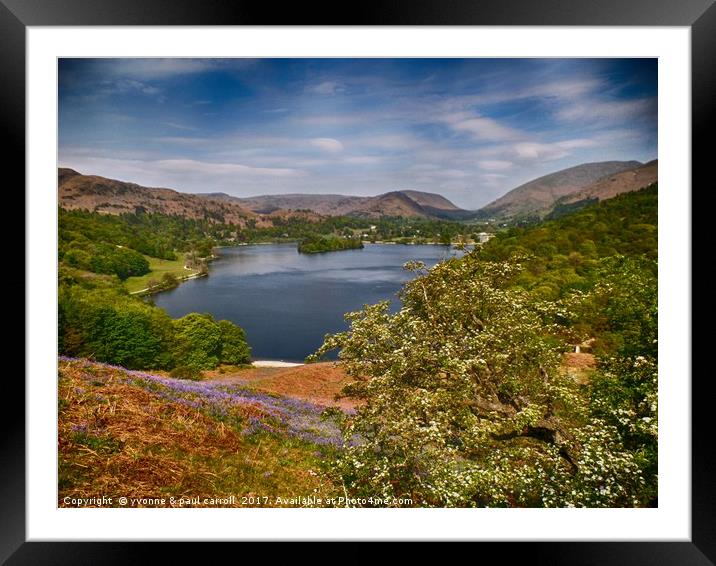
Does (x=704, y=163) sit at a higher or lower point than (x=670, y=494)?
higher

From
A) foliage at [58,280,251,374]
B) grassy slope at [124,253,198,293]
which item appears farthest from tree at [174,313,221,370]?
grassy slope at [124,253,198,293]

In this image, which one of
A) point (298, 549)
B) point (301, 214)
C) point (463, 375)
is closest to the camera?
point (298, 549)

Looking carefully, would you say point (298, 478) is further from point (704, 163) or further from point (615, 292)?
point (704, 163)

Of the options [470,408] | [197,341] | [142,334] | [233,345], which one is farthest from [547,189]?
[142,334]

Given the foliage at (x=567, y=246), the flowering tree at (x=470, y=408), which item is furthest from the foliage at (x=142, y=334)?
the foliage at (x=567, y=246)
